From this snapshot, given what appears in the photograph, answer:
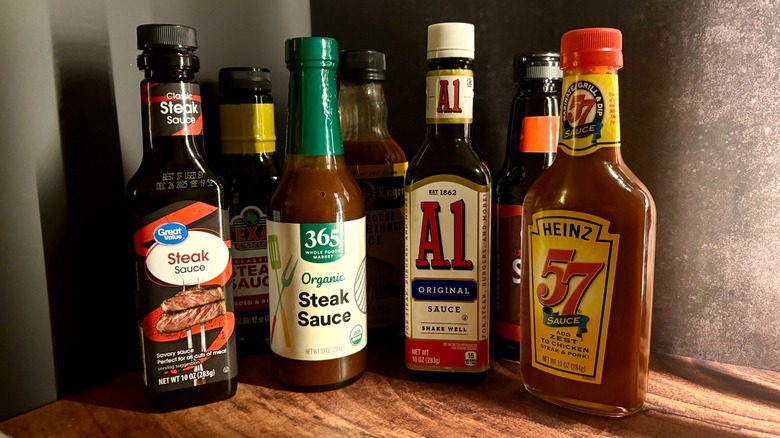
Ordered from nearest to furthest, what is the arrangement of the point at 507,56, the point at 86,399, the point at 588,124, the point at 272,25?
the point at 588,124
the point at 86,399
the point at 507,56
the point at 272,25

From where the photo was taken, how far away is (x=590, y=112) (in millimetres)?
682

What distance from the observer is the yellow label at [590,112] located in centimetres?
68

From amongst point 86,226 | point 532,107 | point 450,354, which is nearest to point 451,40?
point 532,107

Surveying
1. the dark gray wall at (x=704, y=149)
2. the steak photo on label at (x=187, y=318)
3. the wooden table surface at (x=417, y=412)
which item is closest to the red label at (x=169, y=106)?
the steak photo on label at (x=187, y=318)

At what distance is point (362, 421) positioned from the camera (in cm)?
72

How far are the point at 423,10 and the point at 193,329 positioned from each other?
2.02ft

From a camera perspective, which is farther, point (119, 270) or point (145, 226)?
point (119, 270)

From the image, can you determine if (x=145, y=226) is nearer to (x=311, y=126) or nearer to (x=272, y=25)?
(x=311, y=126)

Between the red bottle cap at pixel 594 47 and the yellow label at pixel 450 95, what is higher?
the red bottle cap at pixel 594 47

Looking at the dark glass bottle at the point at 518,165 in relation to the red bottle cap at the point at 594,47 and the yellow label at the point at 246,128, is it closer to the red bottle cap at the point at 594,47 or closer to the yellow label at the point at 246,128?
the red bottle cap at the point at 594,47

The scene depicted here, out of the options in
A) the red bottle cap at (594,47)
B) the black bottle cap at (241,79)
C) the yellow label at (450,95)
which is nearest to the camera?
the red bottle cap at (594,47)

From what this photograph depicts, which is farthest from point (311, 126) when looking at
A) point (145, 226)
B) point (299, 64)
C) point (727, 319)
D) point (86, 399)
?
point (727, 319)

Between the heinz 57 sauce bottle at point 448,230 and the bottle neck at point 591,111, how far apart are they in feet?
0.41

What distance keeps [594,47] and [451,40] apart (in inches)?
6.7
